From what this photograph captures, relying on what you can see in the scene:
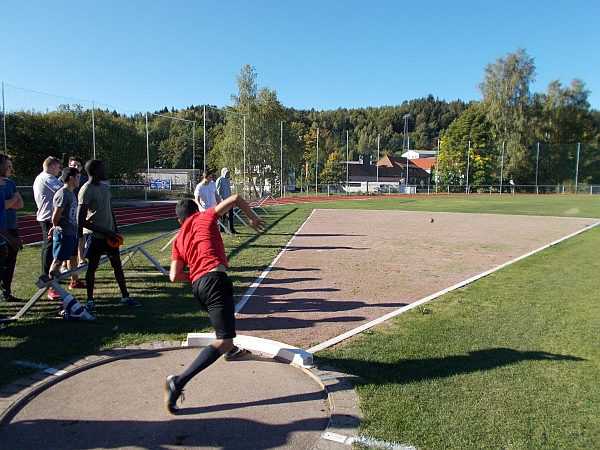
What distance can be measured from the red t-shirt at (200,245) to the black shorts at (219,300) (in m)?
0.09

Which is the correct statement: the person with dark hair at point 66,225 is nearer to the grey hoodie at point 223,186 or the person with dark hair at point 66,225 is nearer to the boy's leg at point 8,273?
the boy's leg at point 8,273

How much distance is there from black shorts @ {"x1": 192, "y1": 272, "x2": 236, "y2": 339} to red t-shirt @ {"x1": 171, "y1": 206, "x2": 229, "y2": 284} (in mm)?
92

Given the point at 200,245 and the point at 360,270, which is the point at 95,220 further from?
the point at 360,270

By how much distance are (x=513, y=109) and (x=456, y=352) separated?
69.9 m

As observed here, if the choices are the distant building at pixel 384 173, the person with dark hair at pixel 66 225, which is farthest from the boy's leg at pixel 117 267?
the distant building at pixel 384 173

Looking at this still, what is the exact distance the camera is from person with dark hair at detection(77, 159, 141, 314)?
18.8 ft

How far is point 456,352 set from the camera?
15.3 feet

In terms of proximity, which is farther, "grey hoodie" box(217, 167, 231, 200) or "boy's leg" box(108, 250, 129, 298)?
"grey hoodie" box(217, 167, 231, 200)

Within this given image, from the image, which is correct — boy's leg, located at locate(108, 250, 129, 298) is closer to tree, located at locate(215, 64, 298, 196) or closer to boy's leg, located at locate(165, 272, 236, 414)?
boy's leg, located at locate(165, 272, 236, 414)

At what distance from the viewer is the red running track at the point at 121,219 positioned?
1362 centimetres

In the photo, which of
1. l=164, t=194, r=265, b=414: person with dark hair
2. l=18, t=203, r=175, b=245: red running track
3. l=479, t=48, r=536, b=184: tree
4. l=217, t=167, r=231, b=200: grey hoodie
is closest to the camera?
l=164, t=194, r=265, b=414: person with dark hair

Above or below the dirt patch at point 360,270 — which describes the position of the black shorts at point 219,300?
above

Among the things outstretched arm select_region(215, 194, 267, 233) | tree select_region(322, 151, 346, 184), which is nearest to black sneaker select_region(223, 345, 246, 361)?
outstretched arm select_region(215, 194, 267, 233)

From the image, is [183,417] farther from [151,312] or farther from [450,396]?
[151,312]
